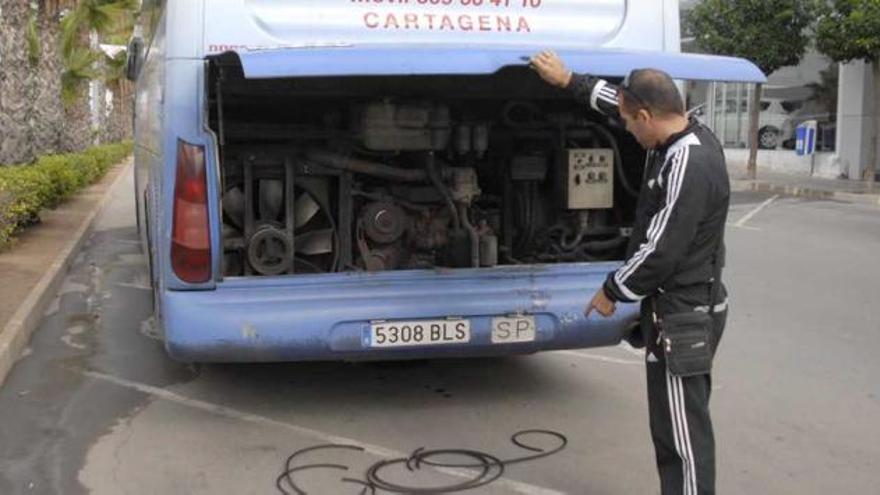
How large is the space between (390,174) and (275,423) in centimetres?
147

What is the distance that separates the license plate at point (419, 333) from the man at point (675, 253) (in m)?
1.47

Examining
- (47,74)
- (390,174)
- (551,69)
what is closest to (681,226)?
(551,69)

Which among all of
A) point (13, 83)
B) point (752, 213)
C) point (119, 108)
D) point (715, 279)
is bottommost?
point (752, 213)

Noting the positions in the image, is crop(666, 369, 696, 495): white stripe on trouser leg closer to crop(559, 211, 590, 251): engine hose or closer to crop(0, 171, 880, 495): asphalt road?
crop(0, 171, 880, 495): asphalt road

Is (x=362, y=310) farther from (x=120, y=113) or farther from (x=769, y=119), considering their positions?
(x=120, y=113)

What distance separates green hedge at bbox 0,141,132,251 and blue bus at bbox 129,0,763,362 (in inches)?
221

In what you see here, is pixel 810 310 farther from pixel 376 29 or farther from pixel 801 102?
pixel 801 102

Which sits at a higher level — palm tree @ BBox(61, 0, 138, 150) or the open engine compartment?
palm tree @ BBox(61, 0, 138, 150)

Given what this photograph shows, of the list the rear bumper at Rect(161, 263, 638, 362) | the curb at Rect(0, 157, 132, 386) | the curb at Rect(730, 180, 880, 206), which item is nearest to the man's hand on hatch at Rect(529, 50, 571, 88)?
the rear bumper at Rect(161, 263, 638, 362)

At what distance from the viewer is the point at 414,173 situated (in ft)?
18.5

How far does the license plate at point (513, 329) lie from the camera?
5172 mm

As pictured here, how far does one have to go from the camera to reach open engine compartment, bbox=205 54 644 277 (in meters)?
5.29

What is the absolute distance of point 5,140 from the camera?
1384 cm

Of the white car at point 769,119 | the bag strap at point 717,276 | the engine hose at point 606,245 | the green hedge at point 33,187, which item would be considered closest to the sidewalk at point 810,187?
the white car at point 769,119
